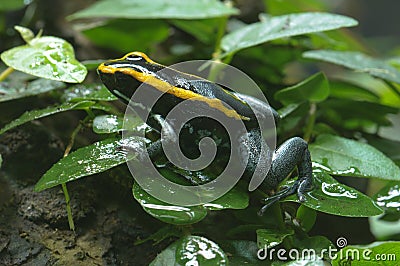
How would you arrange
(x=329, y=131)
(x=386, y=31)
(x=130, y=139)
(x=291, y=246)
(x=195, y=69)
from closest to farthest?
(x=291, y=246)
(x=130, y=139)
(x=329, y=131)
(x=195, y=69)
(x=386, y=31)

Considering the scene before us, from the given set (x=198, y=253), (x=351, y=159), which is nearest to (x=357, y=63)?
(x=351, y=159)

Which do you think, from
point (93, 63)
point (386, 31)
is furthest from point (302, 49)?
point (386, 31)

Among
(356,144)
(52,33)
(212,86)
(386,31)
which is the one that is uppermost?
(212,86)

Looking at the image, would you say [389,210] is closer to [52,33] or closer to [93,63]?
[93,63]

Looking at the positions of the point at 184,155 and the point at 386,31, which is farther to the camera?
the point at 386,31

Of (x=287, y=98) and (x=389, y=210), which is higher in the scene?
(x=287, y=98)

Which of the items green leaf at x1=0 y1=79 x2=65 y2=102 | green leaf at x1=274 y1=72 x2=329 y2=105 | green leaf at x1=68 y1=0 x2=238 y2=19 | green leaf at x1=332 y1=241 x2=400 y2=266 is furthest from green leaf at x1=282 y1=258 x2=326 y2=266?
green leaf at x1=68 y1=0 x2=238 y2=19

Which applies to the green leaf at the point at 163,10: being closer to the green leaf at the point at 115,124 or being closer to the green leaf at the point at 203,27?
the green leaf at the point at 203,27
